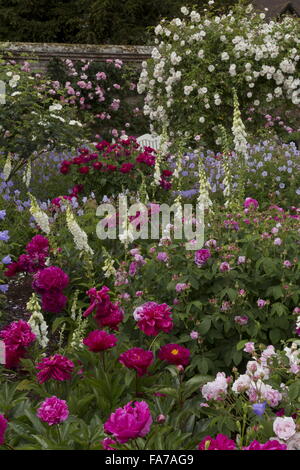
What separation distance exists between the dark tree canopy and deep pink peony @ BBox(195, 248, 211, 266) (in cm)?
1391

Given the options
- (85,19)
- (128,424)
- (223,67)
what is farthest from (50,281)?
(85,19)

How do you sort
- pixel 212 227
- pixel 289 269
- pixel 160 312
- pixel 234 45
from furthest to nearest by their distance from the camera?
1. pixel 234 45
2. pixel 212 227
3. pixel 289 269
4. pixel 160 312

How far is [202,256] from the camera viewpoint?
355 centimetres

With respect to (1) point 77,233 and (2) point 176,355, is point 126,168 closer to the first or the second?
(1) point 77,233

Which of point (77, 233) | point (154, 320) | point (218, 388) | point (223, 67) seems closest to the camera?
point (218, 388)

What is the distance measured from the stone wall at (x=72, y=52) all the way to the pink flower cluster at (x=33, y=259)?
861cm

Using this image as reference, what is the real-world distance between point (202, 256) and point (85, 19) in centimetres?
1518

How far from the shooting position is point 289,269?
3.67m

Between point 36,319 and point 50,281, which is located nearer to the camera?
point 36,319

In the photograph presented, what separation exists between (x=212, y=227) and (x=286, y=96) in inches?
271

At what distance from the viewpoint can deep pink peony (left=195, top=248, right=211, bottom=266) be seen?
3.55 metres

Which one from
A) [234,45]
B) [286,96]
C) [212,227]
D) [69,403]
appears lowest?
[69,403]
